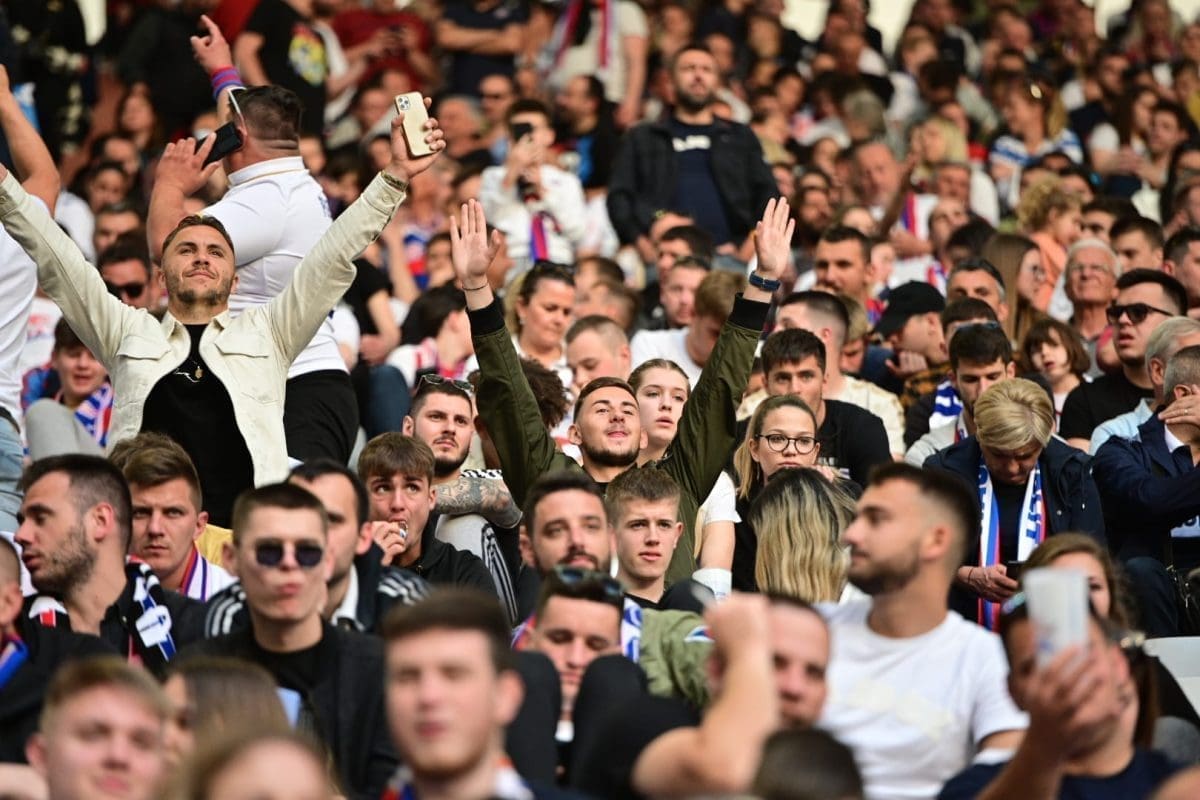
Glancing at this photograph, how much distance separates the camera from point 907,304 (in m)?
11.1

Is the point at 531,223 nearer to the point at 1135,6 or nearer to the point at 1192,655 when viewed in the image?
the point at 1192,655

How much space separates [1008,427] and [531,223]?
4972 millimetres

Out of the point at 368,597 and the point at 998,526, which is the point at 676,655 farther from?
the point at 998,526

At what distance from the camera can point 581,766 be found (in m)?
5.39

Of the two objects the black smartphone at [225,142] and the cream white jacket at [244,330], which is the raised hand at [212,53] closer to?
the black smartphone at [225,142]

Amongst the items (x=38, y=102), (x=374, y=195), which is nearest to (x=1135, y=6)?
(x=38, y=102)

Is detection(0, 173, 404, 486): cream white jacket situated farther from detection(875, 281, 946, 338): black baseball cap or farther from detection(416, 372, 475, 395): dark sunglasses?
detection(875, 281, 946, 338): black baseball cap

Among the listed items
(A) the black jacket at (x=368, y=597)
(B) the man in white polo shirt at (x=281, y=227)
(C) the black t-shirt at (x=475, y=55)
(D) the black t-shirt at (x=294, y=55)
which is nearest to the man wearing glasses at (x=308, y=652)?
(A) the black jacket at (x=368, y=597)

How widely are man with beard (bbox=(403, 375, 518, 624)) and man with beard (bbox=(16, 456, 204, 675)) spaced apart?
1.88m

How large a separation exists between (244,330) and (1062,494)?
122 inches

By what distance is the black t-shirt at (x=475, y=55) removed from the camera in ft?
52.2

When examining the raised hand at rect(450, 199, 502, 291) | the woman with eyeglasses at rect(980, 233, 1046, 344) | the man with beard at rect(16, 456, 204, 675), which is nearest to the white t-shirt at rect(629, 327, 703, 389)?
the woman with eyeglasses at rect(980, 233, 1046, 344)

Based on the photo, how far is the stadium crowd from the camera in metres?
5.02

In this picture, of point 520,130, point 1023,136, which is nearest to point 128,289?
point 520,130
